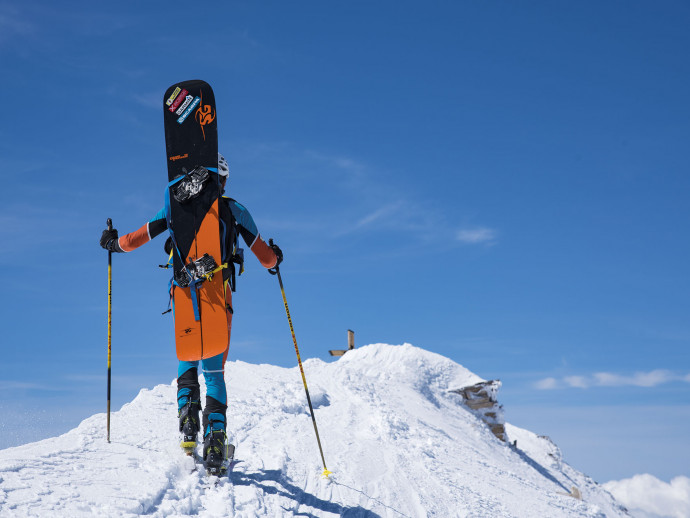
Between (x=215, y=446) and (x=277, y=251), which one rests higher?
(x=277, y=251)

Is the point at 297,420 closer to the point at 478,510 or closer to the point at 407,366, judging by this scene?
the point at 478,510

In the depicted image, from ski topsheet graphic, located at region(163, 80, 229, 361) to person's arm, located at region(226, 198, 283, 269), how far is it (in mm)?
302

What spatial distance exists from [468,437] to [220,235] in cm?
950

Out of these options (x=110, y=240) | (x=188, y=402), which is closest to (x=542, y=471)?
(x=188, y=402)

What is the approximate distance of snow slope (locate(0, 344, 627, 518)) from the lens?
5.42m

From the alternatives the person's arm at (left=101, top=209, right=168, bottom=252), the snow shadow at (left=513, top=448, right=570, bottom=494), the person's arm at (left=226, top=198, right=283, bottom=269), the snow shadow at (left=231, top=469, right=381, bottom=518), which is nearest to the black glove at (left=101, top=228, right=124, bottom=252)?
the person's arm at (left=101, top=209, right=168, bottom=252)

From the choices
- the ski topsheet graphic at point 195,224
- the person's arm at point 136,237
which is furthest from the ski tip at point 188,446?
the person's arm at point 136,237

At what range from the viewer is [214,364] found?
6.52m

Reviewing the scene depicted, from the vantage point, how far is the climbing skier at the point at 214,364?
6297 mm

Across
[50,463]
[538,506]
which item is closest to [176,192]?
[50,463]

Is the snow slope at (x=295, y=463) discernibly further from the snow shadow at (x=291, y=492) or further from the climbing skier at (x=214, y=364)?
the climbing skier at (x=214, y=364)

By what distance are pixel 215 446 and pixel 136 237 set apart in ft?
8.85

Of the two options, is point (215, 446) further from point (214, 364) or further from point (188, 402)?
point (214, 364)

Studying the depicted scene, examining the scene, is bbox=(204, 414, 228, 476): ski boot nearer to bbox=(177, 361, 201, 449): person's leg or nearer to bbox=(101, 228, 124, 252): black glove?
bbox=(177, 361, 201, 449): person's leg
